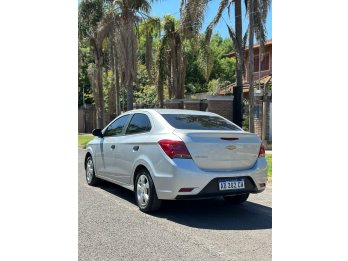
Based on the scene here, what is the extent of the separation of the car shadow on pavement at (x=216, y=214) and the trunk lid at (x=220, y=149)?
0.72 meters

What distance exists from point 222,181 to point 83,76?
34451 millimetres

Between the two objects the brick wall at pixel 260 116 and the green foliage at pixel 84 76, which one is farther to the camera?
the green foliage at pixel 84 76

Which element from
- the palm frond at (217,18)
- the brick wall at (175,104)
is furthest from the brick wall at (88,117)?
the palm frond at (217,18)

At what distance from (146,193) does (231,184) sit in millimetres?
1232

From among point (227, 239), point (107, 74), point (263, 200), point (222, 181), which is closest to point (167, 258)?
point (227, 239)

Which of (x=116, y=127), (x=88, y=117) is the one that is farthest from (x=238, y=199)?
(x=88, y=117)

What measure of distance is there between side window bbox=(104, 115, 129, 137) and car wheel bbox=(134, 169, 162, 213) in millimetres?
1340

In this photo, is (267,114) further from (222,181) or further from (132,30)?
(222,181)

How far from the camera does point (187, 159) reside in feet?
16.8

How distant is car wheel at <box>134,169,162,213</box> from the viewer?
5.46 meters

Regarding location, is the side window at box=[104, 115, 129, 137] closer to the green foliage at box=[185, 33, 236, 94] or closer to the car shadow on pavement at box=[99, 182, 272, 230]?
the car shadow on pavement at box=[99, 182, 272, 230]

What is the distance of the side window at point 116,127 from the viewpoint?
6898mm

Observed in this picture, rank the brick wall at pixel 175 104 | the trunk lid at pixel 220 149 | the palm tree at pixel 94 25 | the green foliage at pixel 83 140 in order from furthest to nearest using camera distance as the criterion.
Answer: the palm tree at pixel 94 25 < the green foliage at pixel 83 140 < the brick wall at pixel 175 104 < the trunk lid at pixel 220 149

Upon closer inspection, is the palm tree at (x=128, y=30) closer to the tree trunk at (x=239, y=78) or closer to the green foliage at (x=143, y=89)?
the tree trunk at (x=239, y=78)
